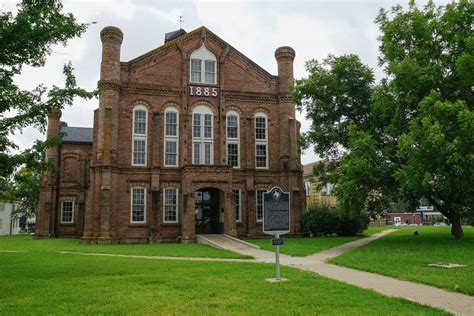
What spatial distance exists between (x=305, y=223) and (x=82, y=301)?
2472cm

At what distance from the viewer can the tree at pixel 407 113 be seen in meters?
18.4

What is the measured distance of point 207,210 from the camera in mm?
31344

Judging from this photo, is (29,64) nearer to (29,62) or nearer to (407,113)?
(29,62)

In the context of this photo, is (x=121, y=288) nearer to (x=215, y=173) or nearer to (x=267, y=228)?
(x=267, y=228)

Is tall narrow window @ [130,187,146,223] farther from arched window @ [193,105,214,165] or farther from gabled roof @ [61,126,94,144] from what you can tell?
gabled roof @ [61,126,94,144]

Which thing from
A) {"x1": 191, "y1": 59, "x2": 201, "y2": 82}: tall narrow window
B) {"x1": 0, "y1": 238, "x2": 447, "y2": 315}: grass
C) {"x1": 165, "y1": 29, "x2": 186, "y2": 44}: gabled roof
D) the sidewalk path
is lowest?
the sidewalk path

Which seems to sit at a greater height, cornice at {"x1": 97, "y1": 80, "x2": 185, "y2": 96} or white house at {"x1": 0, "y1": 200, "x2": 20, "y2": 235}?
cornice at {"x1": 97, "y1": 80, "x2": 185, "y2": 96}

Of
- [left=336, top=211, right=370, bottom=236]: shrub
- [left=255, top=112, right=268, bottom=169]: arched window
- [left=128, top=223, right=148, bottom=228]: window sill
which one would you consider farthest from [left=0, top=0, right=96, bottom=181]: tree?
[left=336, top=211, right=370, bottom=236]: shrub

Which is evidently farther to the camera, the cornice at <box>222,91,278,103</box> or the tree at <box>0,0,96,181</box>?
the cornice at <box>222,91,278,103</box>

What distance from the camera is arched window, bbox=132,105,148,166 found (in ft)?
97.7

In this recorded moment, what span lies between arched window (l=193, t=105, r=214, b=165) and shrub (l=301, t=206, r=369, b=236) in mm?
8229

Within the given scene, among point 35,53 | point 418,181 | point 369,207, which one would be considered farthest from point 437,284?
point 369,207

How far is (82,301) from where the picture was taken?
8516 millimetres

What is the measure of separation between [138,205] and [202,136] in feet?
21.4
